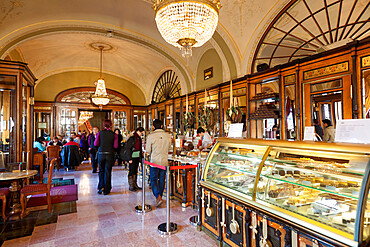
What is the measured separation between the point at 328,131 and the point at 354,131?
2969 mm

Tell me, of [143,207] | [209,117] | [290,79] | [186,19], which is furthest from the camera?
[209,117]

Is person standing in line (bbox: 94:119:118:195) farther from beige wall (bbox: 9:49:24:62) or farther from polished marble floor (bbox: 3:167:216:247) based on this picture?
beige wall (bbox: 9:49:24:62)

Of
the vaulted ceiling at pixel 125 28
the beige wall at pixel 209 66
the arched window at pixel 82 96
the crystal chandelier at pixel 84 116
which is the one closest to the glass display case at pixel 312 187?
the vaulted ceiling at pixel 125 28

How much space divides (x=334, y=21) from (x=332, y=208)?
449 cm

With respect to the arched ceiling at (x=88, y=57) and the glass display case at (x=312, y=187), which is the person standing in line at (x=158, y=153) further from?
the arched ceiling at (x=88, y=57)

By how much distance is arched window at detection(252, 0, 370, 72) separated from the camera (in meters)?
4.52

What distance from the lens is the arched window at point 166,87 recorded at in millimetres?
11127

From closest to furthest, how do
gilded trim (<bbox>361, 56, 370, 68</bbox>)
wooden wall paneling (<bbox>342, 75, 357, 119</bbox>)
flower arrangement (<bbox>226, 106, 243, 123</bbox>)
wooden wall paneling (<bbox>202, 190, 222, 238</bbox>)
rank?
wooden wall paneling (<bbox>202, 190, 222, 238</bbox>)
gilded trim (<bbox>361, 56, 370, 68</bbox>)
wooden wall paneling (<bbox>342, 75, 357, 119</bbox>)
flower arrangement (<bbox>226, 106, 243, 123</bbox>)

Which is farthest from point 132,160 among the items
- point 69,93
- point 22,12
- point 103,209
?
point 69,93

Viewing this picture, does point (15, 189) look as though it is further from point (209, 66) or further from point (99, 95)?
point (209, 66)

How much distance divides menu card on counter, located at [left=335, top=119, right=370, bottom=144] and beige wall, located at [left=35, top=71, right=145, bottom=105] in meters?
13.1

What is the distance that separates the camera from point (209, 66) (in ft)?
27.7

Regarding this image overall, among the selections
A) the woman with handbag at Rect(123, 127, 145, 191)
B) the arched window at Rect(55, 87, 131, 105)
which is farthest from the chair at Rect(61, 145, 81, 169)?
the arched window at Rect(55, 87, 131, 105)

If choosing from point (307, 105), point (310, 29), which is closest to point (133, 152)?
point (307, 105)
